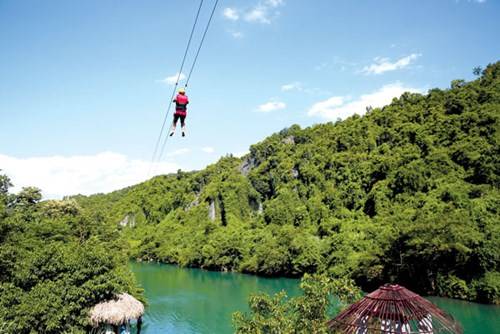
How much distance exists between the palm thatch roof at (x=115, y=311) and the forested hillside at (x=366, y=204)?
16.9 metres

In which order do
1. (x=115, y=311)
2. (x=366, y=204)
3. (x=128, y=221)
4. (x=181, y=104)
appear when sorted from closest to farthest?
(x=181, y=104) < (x=115, y=311) < (x=366, y=204) < (x=128, y=221)

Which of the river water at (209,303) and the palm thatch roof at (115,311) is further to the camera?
the river water at (209,303)

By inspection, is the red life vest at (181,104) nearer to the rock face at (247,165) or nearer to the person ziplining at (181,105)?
the person ziplining at (181,105)

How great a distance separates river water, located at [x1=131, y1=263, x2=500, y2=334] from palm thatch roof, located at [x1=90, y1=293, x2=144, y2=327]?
433 cm

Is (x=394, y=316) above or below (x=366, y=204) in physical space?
below

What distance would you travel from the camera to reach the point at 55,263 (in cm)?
1189

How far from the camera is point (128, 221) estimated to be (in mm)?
92188

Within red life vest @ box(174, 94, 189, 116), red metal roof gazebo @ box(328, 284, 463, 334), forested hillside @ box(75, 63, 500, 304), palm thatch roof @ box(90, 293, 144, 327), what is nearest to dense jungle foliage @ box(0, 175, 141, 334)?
palm thatch roof @ box(90, 293, 144, 327)

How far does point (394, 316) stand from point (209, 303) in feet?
79.2

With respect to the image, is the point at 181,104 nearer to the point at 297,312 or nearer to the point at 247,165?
the point at 297,312

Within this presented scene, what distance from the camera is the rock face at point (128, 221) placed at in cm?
9148

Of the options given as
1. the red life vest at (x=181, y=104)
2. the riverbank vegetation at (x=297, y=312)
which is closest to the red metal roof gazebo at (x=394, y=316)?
the riverbank vegetation at (x=297, y=312)

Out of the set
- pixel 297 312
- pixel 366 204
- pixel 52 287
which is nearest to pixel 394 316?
pixel 297 312

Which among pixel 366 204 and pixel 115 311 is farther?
pixel 366 204
